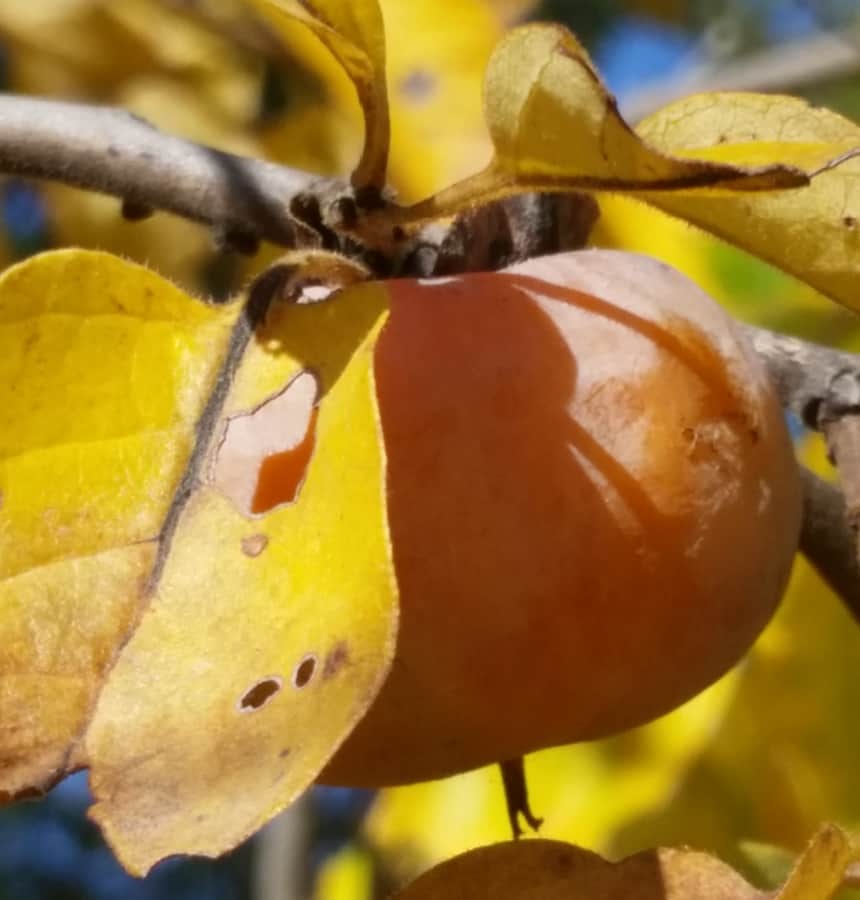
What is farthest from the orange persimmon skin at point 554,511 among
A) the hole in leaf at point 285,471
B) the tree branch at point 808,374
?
the tree branch at point 808,374

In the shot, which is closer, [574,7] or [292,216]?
[292,216]

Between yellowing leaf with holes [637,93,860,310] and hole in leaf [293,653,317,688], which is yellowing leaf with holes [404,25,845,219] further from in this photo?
hole in leaf [293,653,317,688]

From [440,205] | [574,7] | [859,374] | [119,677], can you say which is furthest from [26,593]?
[574,7]

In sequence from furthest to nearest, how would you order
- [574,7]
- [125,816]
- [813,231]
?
[574,7] < [813,231] < [125,816]

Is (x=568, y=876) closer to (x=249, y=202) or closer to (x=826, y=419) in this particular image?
(x=826, y=419)

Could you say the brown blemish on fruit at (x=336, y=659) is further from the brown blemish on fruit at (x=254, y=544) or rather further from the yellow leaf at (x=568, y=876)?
the yellow leaf at (x=568, y=876)

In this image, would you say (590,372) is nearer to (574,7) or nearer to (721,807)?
(721,807)
